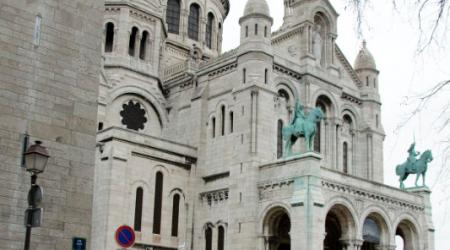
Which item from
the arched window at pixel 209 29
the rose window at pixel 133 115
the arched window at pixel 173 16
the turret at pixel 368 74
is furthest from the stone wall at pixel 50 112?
the arched window at pixel 209 29

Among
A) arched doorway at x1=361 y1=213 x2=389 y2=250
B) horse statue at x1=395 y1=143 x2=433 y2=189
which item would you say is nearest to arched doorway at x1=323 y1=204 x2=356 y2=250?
arched doorway at x1=361 y1=213 x2=389 y2=250

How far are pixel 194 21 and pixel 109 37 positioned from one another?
11.0 m

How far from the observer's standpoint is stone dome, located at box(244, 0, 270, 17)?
42438 millimetres

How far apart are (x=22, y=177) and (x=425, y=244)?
1211 inches

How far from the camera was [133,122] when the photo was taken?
46.2m

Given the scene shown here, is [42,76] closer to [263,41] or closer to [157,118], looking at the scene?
[263,41]

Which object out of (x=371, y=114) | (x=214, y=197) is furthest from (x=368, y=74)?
(x=214, y=197)

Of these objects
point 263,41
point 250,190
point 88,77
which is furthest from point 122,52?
point 88,77

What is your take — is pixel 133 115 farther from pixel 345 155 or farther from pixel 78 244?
pixel 78 244

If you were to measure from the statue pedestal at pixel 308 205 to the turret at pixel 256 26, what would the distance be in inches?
326

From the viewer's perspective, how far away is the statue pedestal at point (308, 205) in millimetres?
35406

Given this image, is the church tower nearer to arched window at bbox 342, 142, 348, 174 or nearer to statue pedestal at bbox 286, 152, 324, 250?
arched window at bbox 342, 142, 348, 174

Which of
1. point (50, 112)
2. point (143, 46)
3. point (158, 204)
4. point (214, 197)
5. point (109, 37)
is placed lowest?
point (158, 204)

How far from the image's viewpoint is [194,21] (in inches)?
2228
